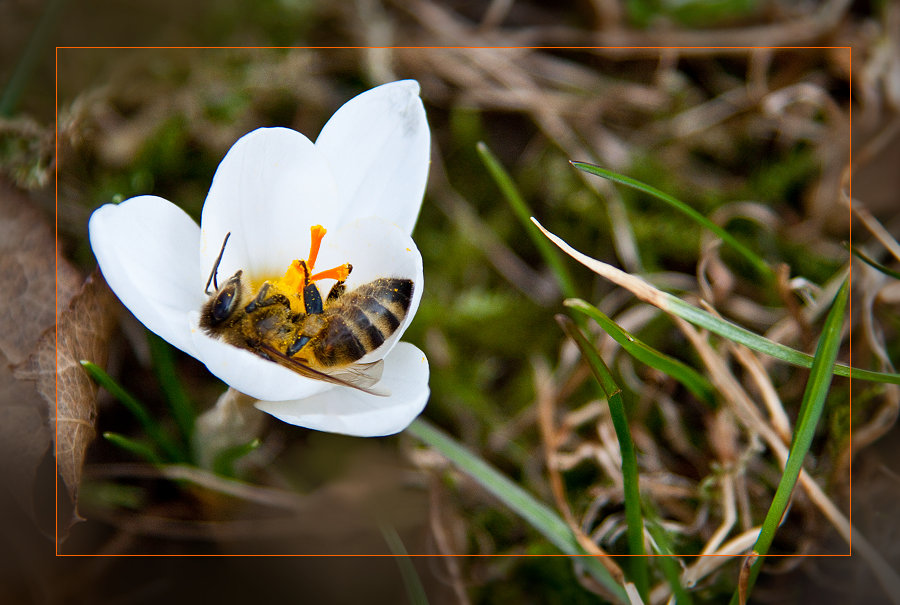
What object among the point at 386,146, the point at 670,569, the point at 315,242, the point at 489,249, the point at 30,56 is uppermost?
the point at 30,56

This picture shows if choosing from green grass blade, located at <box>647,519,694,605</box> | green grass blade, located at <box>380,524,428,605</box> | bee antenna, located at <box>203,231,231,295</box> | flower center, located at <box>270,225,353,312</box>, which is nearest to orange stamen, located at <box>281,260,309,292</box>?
flower center, located at <box>270,225,353,312</box>

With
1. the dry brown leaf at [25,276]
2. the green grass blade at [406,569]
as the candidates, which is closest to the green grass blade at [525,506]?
the green grass blade at [406,569]

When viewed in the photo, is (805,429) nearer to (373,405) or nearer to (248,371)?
(373,405)

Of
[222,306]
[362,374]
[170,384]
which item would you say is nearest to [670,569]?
[362,374]

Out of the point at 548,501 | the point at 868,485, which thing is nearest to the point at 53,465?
the point at 548,501

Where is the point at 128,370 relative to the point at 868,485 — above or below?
above

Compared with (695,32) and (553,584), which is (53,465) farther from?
(695,32)

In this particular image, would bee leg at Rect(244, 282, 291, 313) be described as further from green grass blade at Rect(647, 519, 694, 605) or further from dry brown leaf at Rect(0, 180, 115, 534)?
green grass blade at Rect(647, 519, 694, 605)
